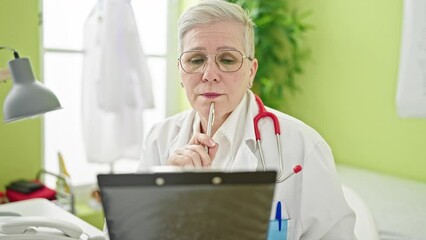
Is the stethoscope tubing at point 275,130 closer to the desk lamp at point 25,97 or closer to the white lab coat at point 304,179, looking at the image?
the white lab coat at point 304,179

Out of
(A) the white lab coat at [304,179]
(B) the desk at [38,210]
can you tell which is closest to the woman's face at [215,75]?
(A) the white lab coat at [304,179]

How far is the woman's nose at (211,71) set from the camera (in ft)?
3.94

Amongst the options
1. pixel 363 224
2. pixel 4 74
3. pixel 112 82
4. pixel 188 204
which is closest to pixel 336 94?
pixel 112 82

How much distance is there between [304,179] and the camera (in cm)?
119

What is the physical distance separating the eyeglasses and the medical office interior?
1068 mm

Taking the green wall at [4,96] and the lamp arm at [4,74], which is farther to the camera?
the green wall at [4,96]

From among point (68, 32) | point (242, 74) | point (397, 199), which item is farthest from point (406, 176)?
point (68, 32)

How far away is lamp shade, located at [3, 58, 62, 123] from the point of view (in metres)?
1.09

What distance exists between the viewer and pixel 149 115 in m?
3.32

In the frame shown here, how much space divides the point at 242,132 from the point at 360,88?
4.91 feet

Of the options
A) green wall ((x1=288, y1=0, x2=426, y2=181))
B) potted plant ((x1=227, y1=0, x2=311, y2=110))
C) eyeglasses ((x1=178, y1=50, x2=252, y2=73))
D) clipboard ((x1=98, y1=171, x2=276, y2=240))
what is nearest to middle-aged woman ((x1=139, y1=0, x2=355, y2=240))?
eyeglasses ((x1=178, y1=50, x2=252, y2=73))

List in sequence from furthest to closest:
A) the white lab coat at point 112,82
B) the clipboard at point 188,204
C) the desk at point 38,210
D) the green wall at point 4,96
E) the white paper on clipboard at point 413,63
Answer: the white lab coat at point 112,82, the green wall at point 4,96, the white paper on clipboard at point 413,63, the desk at point 38,210, the clipboard at point 188,204

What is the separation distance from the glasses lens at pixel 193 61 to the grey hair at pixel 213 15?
0.23 ft

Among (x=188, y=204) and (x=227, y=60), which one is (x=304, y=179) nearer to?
(x=227, y=60)
